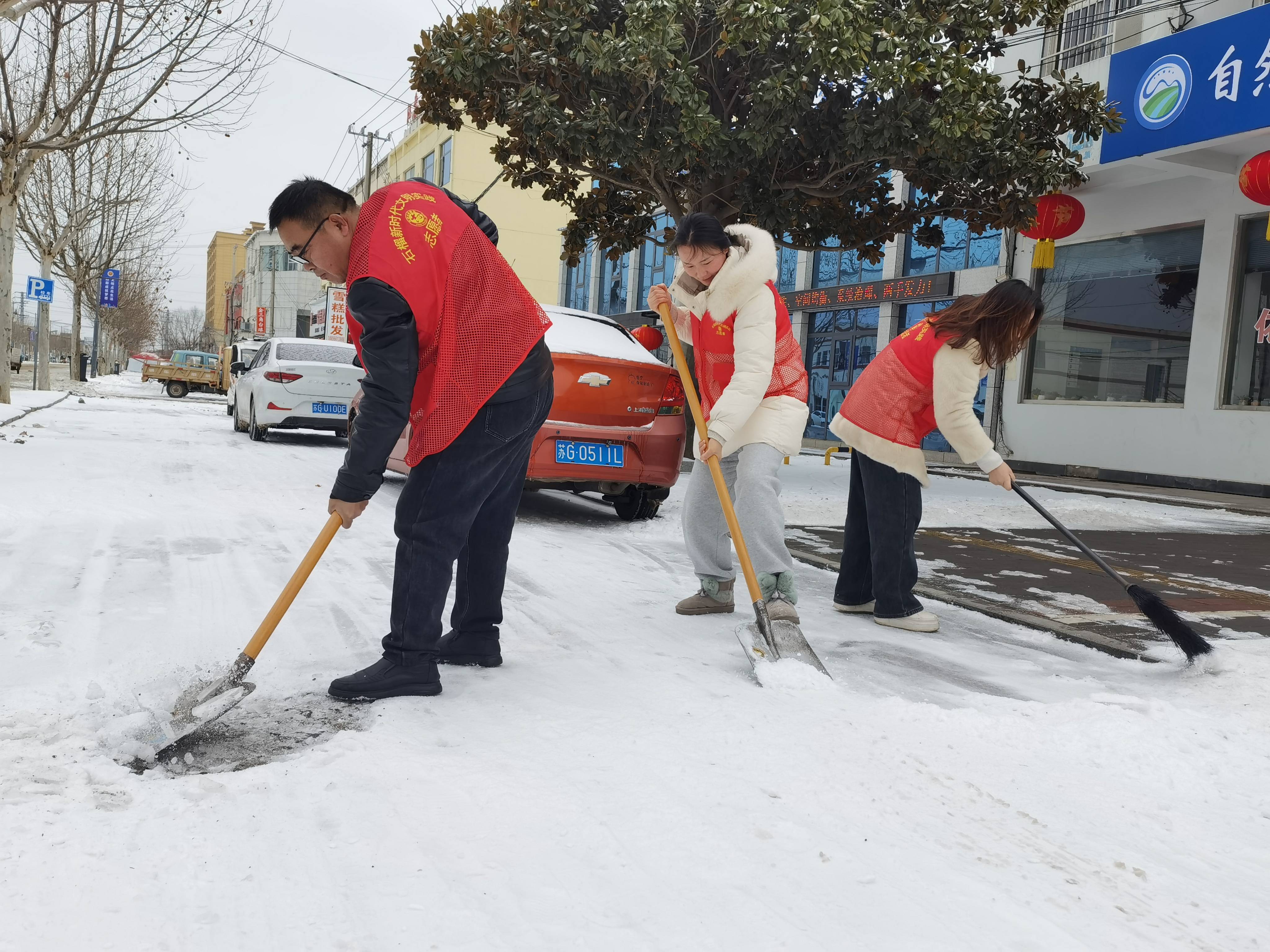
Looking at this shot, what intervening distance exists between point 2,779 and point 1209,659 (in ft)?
12.4

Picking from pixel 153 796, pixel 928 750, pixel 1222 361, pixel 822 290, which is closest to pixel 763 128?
pixel 928 750

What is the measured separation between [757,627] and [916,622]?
1.05 m

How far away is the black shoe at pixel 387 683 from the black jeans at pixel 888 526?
2.07m

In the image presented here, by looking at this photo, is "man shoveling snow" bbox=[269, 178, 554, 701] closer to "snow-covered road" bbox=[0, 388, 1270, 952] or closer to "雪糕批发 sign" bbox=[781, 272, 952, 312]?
"snow-covered road" bbox=[0, 388, 1270, 952]

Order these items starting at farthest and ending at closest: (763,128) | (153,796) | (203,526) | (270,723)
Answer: (763,128) → (203,526) → (270,723) → (153,796)

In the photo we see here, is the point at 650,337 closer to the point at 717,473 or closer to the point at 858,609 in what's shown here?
the point at 858,609

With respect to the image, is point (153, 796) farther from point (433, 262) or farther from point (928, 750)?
point (928, 750)

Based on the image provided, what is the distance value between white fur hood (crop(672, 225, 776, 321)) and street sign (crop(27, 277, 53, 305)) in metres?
22.4

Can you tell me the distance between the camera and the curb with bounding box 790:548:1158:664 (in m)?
3.95

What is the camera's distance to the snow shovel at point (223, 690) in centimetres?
240

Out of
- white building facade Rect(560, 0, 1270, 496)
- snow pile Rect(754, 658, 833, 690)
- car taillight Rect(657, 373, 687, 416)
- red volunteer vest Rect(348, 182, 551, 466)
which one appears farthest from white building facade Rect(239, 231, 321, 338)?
snow pile Rect(754, 658, 833, 690)

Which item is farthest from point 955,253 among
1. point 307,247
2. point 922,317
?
point 307,247

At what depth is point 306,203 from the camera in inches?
105

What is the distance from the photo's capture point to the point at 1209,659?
3.62 meters
